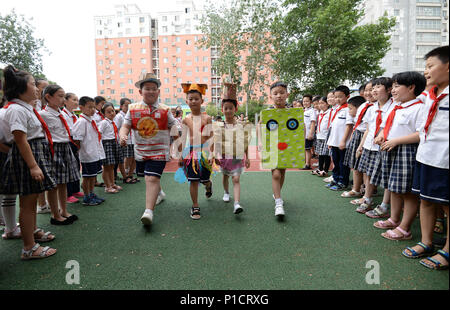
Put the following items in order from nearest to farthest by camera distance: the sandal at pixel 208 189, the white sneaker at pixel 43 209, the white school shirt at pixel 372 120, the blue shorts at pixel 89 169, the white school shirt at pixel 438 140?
1. the white school shirt at pixel 438 140
2. the white school shirt at pixel 372 120
3. the white sneaker at pixel 43 209
4. the blue shorts at pixel 89 169
5. the sandal at pixel 208 189

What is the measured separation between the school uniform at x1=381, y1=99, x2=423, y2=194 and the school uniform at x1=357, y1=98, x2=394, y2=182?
1.06 ft

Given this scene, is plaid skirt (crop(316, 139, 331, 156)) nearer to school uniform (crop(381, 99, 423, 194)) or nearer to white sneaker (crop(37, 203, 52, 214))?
school uniform (crop(381, 99, 423, 194))

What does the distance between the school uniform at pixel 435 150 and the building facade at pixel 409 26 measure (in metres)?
41.6

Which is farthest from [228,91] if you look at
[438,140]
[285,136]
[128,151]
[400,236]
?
[128,151]

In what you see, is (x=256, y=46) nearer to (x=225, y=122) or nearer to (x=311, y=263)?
(x=225, y=122)

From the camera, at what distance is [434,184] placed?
1.97m

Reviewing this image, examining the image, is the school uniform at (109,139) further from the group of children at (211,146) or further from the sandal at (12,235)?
the sandal at (12,235)

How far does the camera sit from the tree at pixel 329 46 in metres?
11.2

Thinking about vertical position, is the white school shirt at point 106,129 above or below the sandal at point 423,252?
above

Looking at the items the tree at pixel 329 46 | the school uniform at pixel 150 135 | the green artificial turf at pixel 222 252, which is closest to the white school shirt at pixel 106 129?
the green artificial turf at pixel 222 252

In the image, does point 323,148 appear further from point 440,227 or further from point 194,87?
point 194,87

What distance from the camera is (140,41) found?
152 ft

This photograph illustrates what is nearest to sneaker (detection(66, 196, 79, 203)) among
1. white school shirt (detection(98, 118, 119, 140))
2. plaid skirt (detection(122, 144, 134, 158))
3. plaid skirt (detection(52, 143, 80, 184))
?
plaid skirt (detection(52, 143, 80, 184))

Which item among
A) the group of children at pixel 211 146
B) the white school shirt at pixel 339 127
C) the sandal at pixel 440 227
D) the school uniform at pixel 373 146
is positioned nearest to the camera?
the group of children at pixel 211 146
